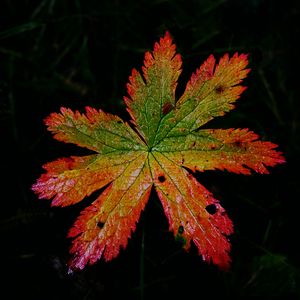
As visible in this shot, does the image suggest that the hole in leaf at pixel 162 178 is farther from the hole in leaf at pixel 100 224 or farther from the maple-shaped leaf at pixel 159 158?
the hole in leaf at pixel 100 224

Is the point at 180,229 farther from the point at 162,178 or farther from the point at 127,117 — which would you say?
the point at 127,117

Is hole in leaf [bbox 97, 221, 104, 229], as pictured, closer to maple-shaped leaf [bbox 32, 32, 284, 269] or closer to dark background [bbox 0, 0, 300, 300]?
maple-shaped leaf [bbox 32, 32, 284, 269]

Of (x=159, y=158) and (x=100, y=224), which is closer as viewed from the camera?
(x=100, y=224)

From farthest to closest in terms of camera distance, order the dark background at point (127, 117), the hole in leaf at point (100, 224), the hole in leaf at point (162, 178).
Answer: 1. the dark background at point (127, 117)
2. the hole in leaf at point (162, 178)
3. the hole in leaf at point (100, 224)

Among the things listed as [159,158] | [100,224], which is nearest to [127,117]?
[159,158]

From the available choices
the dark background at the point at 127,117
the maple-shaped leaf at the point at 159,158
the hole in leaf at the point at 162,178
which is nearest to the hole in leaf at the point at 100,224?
the maple-shaped leaf at the point at 159,158
